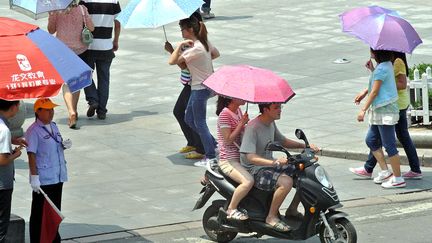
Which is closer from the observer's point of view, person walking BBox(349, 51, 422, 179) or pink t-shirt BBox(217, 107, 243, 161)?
pink t-shirt BBox(217, 107, 243, 161)

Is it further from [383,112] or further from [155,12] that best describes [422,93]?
[155,12]

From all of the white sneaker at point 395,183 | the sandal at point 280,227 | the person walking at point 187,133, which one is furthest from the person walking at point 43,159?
the white sneaker at point 395,183

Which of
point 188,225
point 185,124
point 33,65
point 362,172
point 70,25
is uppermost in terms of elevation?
point 33,65

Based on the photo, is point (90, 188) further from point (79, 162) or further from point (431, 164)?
point (431, 164)

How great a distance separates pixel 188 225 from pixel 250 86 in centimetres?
175

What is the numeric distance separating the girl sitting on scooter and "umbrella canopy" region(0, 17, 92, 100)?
1.43 m

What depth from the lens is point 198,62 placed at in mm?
12656

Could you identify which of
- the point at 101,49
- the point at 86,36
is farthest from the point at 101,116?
the point at 86,36

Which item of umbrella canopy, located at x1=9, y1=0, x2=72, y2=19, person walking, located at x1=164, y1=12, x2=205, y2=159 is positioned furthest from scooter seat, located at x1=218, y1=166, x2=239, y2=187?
umbrella canopy, located at x1=9, y1=0, x2=72, y2=19

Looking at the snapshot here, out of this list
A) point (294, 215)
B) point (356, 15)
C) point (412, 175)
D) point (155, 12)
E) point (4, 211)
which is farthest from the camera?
point (155, 12)

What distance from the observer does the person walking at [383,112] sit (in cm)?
1155

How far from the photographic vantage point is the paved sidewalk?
11.4m

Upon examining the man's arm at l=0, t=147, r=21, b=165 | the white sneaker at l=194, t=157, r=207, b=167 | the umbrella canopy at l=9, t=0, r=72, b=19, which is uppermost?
the umbrella canopy at l=9, t=0, r=72, b=19

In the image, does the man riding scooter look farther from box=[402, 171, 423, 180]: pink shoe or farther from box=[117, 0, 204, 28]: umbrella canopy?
box=[117, 0, 204, 28]: umbrella canopy
